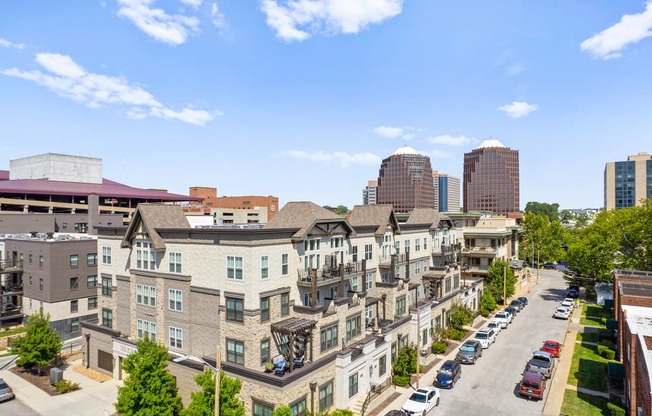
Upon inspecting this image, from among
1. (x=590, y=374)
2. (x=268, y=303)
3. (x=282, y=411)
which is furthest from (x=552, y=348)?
(x=282, y=411)

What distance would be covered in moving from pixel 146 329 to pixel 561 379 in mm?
35252

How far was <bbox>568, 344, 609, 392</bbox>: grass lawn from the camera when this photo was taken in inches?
1292

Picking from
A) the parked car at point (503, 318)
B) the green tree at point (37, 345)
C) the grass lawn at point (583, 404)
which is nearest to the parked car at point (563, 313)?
the parked car at point (503, 318)

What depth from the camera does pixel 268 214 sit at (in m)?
131

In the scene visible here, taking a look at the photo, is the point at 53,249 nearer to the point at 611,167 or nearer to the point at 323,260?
the point at 323,260

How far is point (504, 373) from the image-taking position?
35.6m

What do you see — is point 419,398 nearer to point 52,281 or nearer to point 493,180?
point 52,281

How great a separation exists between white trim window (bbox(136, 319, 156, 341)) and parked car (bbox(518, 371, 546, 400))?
2921cm

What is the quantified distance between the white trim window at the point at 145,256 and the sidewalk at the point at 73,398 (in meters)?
10.1

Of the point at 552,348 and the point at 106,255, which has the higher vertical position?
the point at 106,255

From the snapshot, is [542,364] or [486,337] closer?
[542,364]

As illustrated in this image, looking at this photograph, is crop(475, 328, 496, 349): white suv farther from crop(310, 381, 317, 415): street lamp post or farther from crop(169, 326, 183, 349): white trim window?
crop(169, 326, 183, 349): white trim window

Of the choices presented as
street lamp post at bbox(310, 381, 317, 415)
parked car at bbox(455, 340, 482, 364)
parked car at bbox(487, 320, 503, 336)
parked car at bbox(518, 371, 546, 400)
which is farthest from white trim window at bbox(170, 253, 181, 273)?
parked car at bbox(487, 320, 503, 336)

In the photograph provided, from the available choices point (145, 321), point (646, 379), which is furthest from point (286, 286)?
point (646, 379)
